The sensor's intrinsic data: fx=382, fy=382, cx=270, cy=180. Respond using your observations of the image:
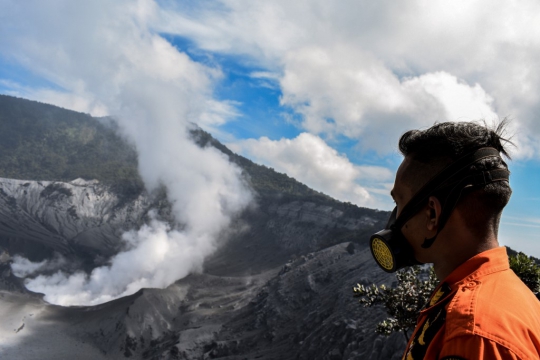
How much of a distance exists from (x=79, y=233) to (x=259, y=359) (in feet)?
245

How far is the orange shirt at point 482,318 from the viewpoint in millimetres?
1343

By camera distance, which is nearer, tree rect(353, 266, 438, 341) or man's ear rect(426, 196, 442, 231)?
man's ear rect(426, 196, 442, 231)

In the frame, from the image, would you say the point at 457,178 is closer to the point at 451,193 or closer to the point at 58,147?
the point at 451,193

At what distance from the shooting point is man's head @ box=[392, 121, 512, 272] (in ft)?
6.31

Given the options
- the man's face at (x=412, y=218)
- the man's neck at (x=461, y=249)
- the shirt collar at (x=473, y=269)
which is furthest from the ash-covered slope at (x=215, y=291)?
the shirt collar at (x=473, y=269)

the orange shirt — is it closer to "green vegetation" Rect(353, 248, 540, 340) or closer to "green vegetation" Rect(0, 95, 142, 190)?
"green vegetation" Rect(353, 248, 540, 340)

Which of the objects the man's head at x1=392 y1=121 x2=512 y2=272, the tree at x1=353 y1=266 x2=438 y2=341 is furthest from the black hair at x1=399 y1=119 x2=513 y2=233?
the tree at x1=353 y1=266 x2=438 y2=341

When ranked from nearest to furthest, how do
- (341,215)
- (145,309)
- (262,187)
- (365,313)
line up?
(365,313)
(145,309)
(341,215)
(262,187)

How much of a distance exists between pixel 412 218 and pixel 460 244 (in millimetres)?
290

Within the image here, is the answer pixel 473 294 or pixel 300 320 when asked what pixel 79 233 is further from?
pixel 473 294

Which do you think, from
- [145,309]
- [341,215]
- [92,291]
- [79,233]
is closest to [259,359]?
[145,309]

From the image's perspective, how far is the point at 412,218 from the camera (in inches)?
84.9

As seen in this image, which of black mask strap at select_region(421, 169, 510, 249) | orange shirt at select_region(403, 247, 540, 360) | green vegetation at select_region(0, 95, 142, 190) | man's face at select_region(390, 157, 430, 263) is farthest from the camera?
green vegetation at select_region(0, 95, 142, 190)

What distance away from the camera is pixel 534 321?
4.76ft
